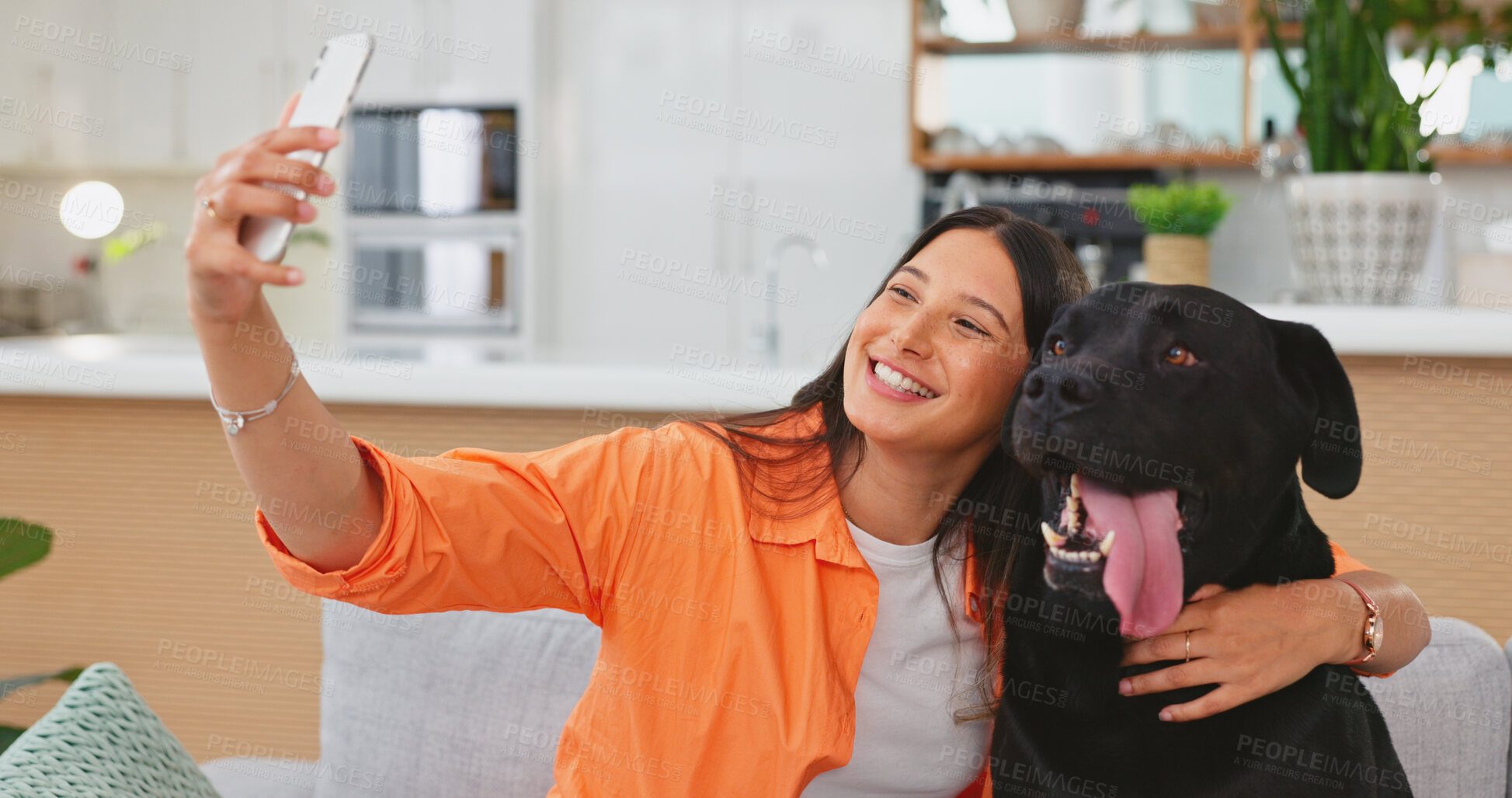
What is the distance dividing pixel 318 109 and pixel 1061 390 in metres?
0.55

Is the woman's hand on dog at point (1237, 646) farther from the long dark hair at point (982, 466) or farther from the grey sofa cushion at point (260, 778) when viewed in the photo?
the grey sofa cushion at point (260, 778)

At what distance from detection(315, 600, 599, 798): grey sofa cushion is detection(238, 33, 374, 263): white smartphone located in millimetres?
768

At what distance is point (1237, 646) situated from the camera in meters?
0.90

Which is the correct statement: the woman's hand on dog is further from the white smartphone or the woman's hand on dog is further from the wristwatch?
the white smartphone

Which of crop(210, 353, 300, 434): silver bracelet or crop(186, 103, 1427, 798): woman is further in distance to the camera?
crop(186, 103, 1427, 798): woman

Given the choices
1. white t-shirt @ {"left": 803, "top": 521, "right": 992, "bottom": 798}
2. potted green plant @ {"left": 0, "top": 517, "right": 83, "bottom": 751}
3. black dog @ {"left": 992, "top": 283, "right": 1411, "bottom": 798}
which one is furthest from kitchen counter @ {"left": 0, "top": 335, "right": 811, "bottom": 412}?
black dog @ {"left": 992, "top": 283, "right": 1411, "bottom": 798}

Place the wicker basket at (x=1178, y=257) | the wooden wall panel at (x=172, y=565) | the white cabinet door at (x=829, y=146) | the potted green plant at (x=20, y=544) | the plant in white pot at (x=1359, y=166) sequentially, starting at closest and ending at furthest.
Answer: the potted green plant at (x=20, y=544), the plant in white pot at (x=1359, y=166), the wooden wall panel at (x=172, y=565), the wicker basket at (x=1178, y=257), the white cabinet door at (x=829, y=146)

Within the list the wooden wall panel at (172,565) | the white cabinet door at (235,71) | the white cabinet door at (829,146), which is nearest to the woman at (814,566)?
the wooden wall panel at (172,565)

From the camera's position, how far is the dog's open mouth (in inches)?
32.1

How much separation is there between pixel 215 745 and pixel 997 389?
5.52 ft

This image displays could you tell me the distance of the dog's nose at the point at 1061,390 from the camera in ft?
2.71

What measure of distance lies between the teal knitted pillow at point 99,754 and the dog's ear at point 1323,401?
106 centimetres

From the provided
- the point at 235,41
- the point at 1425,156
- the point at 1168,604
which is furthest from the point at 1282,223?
the point at 235,41

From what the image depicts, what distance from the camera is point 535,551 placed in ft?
3.45
